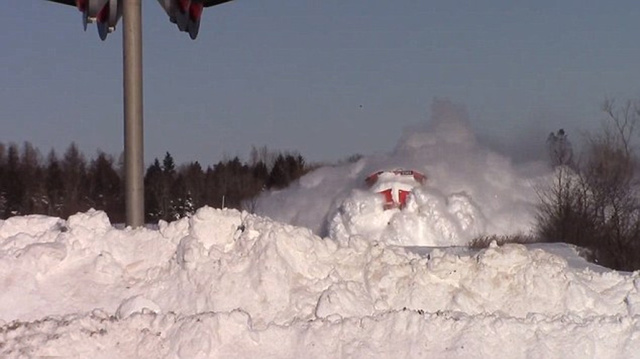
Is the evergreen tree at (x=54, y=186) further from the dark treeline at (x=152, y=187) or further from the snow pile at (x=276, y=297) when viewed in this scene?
the snow pile at (x=276, y=297)

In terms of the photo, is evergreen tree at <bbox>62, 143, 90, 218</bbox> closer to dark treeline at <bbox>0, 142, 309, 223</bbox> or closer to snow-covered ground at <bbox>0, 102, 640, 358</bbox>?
dark treeline at <bbox>0, 142, 309, 223</bbox>

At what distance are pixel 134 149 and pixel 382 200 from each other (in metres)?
11.5

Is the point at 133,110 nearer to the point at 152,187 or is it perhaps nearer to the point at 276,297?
the point at 276,297

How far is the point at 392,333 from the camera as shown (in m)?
6.99

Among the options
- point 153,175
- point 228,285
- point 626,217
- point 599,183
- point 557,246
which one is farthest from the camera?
point 153,175

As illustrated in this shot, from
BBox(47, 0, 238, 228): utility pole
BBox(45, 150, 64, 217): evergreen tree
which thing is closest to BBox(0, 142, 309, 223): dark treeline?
BBox(45, 150, 64, 217): evergreen tree

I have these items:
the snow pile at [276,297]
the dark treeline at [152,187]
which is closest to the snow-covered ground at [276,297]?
the snow pile at [276,297]

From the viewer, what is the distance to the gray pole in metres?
8.44

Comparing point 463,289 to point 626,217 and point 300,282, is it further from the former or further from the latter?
point 626,217

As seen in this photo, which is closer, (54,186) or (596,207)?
(596,207)

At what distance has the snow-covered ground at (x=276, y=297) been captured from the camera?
687 centimetres

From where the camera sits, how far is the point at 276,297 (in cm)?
741

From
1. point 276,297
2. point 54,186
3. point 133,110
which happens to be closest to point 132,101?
point 133,110

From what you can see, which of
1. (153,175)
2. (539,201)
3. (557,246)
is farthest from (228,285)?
(153,175)
